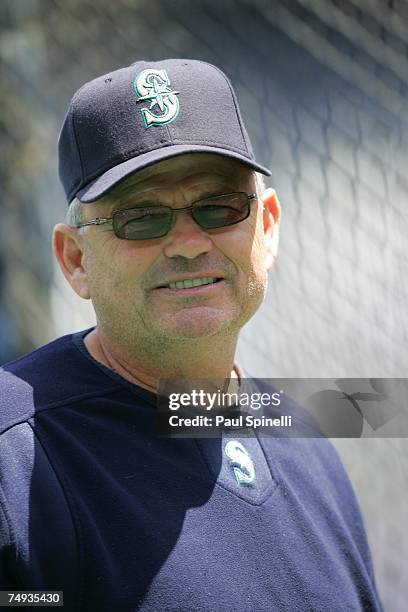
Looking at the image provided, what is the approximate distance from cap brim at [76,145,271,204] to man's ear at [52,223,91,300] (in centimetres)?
11

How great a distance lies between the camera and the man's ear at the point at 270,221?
1.75 metres

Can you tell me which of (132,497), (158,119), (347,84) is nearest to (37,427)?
(132,497)

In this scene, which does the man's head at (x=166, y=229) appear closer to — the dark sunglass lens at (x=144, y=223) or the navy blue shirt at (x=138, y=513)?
the dark sunglass lens at (x=144, y=223)

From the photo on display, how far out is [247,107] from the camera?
336cm

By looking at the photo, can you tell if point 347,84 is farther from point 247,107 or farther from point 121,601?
point 121,601

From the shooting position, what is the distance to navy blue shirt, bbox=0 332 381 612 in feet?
4.10

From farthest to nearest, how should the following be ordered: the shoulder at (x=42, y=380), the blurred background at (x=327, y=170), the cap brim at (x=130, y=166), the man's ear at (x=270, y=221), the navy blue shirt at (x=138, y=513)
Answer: the blurred background at (x=327, y=170)
the man's ear at (x=270, y=221)
the cap brim at (x=130, y=166)
the shoulder at (x=42, y=380)
the navy blue shirt at (x=138, y=513)

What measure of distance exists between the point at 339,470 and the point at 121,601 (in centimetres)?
70

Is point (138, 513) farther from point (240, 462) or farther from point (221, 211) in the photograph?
point (221, 211)

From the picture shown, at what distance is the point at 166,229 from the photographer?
1527mm

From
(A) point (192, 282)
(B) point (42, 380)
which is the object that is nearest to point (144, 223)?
(A) point (192, 282)

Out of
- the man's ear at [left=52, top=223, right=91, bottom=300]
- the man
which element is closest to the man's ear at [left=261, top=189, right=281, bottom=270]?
the man

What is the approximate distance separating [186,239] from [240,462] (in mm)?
432

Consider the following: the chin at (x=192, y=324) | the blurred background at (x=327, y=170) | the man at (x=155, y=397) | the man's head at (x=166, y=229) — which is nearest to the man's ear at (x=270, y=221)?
the man at (x=155, y=397)
